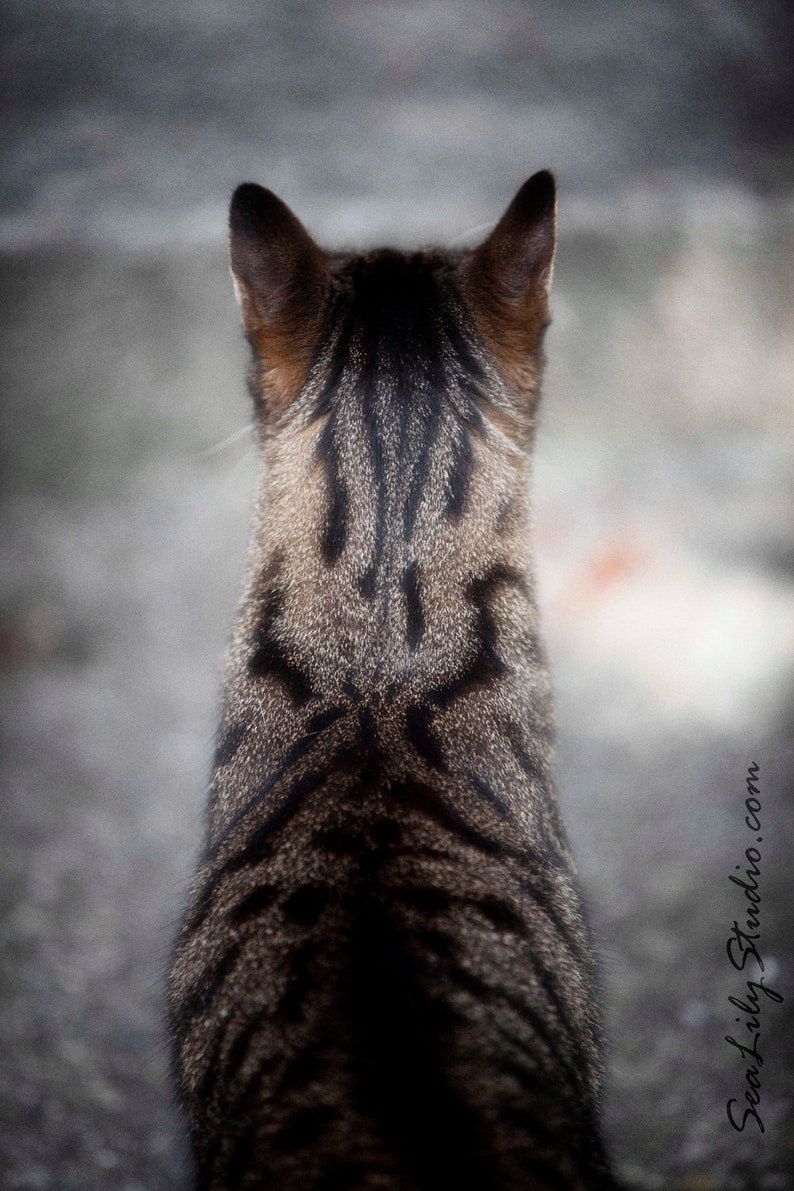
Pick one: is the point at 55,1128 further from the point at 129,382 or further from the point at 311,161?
the point at 311,161

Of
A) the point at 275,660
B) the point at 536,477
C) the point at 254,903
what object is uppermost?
the point at 536,477

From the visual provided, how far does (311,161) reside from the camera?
3660mm

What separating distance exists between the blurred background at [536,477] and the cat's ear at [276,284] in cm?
75

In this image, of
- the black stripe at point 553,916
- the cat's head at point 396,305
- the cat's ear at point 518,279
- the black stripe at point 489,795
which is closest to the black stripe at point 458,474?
the cat's head at point 396,305

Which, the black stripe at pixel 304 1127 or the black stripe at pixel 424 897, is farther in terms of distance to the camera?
the black stripe at pixel 424 897

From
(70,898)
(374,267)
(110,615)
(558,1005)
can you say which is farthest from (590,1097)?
(110,615)

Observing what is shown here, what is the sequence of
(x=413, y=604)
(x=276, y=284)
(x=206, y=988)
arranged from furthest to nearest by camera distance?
(x=276, y=284), (x=413, y=604), (x=206, y=988)

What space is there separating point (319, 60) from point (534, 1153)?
11.5 ft

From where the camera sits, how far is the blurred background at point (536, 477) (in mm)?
2498

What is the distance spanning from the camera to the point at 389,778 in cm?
144

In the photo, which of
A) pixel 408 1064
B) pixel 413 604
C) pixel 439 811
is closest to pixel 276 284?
pixel 413 604

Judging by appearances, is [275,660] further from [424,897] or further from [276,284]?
[276,284]

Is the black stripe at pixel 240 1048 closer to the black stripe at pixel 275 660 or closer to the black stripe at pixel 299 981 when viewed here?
the black stripe at pixel 299 981

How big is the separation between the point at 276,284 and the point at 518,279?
50 centimetres
